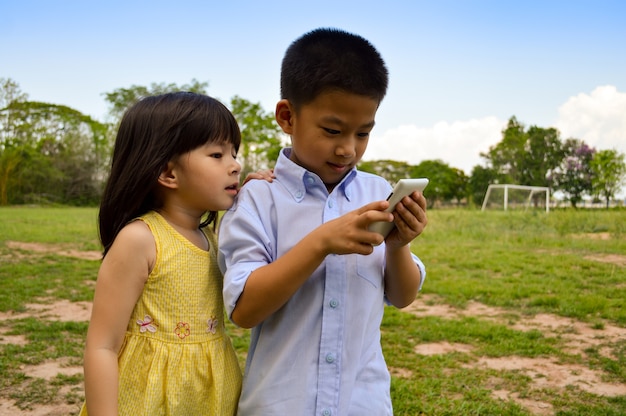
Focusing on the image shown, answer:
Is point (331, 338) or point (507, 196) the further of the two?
point (507, 196)

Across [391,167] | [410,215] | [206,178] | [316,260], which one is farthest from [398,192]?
[391,167]

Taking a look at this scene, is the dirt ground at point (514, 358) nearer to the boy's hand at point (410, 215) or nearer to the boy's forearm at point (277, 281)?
the boy's forearm at point (277, 281)

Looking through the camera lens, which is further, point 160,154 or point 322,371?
point 160,154

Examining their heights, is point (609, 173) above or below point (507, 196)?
above

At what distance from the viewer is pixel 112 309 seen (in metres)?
1.30

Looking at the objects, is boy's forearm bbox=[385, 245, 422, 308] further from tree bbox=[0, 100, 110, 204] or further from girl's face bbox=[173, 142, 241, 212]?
tree bbox=[0, 100, 110, 204]

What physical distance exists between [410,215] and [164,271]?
0.58m

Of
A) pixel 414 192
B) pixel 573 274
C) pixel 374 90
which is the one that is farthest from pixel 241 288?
pixel 573 274

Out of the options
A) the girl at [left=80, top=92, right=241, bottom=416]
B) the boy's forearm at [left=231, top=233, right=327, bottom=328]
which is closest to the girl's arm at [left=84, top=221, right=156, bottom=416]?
the girl at [left=80, top=92, right=241, bottom=416]

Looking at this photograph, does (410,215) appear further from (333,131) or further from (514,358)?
(514,358)

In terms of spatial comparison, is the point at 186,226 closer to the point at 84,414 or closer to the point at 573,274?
the point at 84,414

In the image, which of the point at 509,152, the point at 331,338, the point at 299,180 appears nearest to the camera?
the point at 331,338

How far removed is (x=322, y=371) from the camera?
1.22 meters

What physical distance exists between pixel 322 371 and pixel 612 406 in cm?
241
